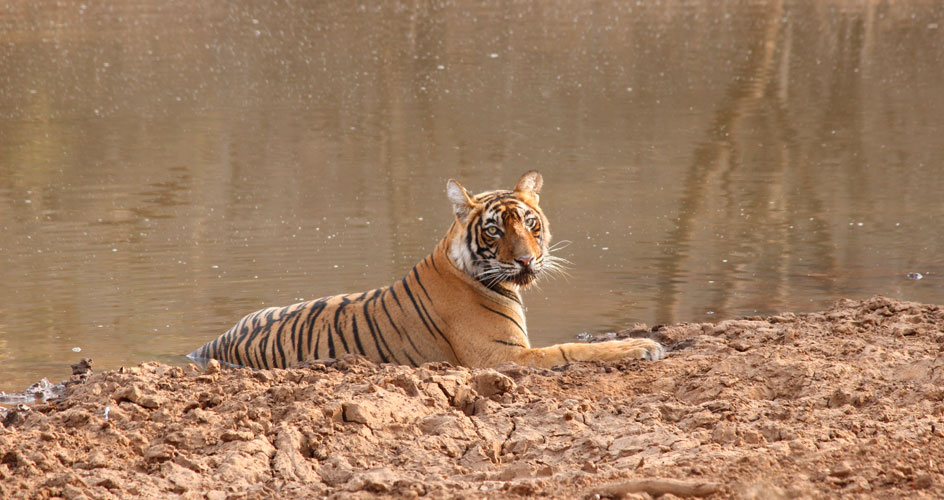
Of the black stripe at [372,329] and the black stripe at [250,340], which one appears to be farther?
the black stripe at [250,340]

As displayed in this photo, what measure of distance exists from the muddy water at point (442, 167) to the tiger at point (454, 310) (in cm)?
106

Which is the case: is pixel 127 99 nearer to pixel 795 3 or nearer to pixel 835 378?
pixel 835 378

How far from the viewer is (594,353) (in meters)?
5.37

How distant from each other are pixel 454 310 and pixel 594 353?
782 millimetres

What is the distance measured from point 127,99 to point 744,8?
1739cm

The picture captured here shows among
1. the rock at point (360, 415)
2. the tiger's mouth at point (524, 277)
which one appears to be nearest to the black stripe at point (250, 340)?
the tiger's mouth at point (524, 277)

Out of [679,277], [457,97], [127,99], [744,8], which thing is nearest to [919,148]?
[679,277]

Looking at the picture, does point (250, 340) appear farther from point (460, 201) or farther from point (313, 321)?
point (460, 201)

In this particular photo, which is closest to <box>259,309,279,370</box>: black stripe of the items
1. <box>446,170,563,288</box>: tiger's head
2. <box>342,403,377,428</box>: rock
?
<box>446,170,563,288</box>: tiger's head

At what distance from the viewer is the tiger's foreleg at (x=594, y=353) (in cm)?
532

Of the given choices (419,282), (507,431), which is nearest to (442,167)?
(419,282)

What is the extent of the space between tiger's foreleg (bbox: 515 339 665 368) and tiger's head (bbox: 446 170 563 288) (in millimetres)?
425

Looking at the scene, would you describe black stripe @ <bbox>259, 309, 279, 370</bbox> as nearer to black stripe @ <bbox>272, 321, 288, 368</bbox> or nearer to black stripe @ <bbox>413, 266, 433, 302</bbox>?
black stripe @ <bbox>272, 321, 288, 368</bbox>

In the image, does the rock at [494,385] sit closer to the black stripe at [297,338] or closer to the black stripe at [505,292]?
the black stripe at [505,292]
